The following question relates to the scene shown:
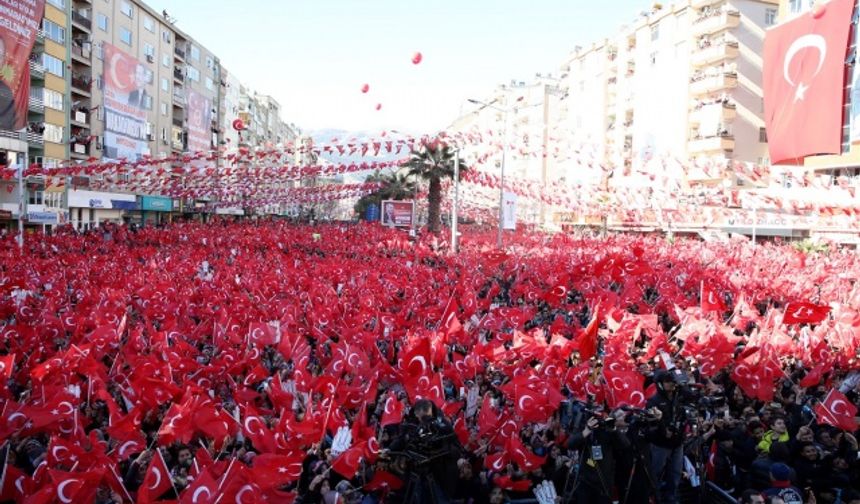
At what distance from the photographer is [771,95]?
3303cm

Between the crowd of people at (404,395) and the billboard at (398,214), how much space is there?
22.7 metres

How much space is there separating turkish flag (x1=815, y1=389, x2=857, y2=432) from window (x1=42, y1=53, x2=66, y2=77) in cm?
4388

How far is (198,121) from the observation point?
61750 mm

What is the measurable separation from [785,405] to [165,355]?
26.6 feet

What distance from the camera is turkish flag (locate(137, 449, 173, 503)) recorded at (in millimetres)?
5688

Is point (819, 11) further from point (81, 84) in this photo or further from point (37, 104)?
point (81, 84)

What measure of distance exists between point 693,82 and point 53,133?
41.4 meters

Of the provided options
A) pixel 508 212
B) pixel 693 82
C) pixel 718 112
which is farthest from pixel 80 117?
pixel 718 112

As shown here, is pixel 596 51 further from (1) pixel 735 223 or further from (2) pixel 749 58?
(1) pixel 735 223

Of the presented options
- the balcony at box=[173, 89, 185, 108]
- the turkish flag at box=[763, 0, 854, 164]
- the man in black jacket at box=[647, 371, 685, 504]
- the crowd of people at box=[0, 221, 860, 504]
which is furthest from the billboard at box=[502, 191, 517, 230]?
the balcony at box=[173, 89, 185, 108]

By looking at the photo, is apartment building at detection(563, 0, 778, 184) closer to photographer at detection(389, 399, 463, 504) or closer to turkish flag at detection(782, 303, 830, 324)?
turkish flag at detection(782, 303, 830, 324)

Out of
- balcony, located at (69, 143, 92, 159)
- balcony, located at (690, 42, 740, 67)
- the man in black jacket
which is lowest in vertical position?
the man in black jacket

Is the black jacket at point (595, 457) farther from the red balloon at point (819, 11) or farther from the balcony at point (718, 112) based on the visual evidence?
the balcony at point (718, 112)

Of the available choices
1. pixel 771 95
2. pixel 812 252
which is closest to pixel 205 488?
pixel 812 252
